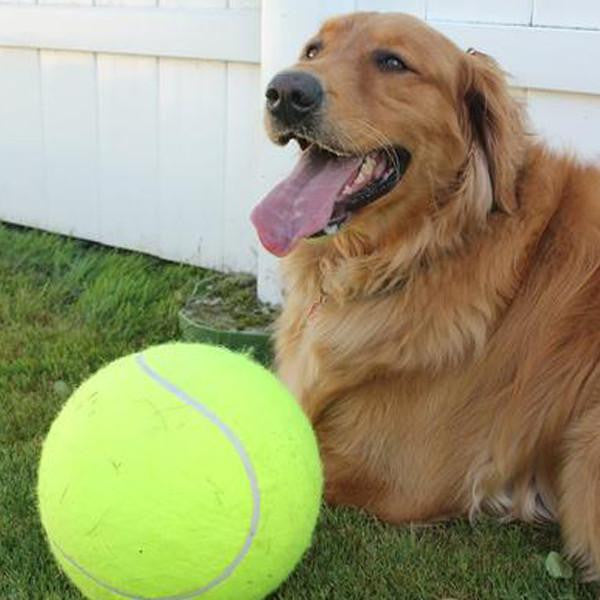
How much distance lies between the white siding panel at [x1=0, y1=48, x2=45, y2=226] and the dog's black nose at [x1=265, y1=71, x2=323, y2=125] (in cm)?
309

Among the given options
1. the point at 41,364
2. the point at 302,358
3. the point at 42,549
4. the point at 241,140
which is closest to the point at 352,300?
the point at 302,358

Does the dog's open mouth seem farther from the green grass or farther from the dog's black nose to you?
the green grass

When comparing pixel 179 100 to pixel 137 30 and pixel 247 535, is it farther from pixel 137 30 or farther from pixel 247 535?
pixel 247 535

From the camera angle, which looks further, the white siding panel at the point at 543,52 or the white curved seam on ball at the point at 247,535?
the white siding panel at the point at 543,52

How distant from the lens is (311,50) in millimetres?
2725

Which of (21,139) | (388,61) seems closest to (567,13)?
(388,61)

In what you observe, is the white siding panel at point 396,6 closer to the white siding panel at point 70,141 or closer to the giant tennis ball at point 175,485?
the white siding panel at point 70,141

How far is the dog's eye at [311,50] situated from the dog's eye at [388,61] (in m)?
0.24

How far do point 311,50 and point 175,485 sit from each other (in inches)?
56.6

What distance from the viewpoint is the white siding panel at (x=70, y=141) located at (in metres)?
4.89

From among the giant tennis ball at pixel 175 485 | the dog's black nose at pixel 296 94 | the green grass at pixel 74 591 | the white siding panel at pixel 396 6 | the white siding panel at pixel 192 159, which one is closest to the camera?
the giant tennis ball at pixel 175 485

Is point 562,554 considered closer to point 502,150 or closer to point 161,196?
point 502,150

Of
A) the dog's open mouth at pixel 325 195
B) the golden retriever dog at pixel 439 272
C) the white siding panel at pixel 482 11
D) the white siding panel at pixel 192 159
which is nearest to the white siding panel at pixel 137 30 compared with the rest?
the white siding panel at pixel 192 159

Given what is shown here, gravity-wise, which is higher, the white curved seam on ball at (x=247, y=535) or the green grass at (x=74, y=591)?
the white curved seam on ball at (x=247, y=535)
